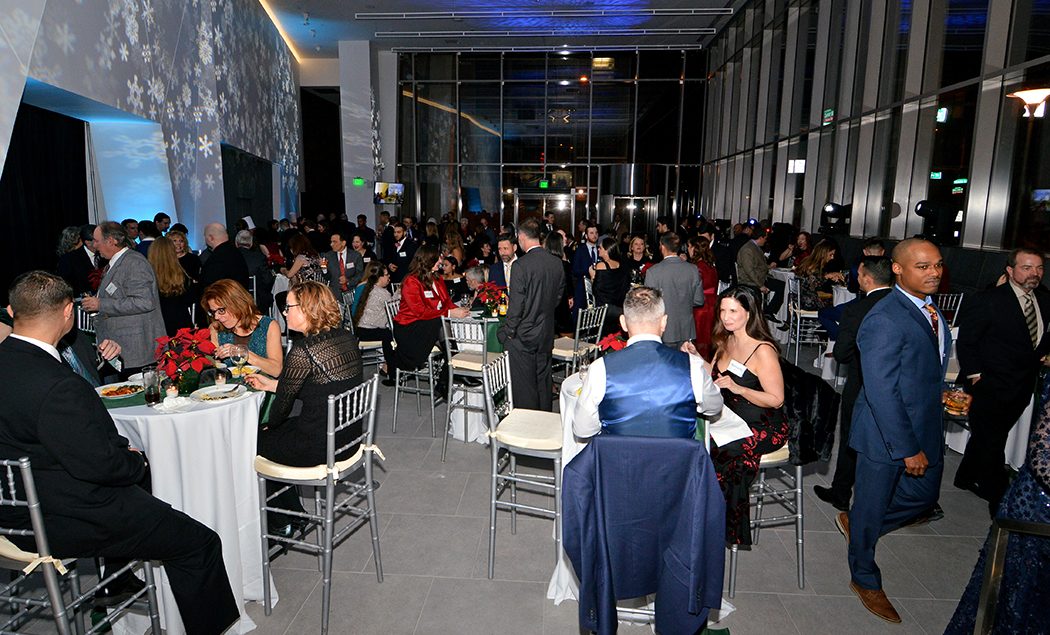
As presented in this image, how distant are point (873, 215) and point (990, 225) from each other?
7.54ft

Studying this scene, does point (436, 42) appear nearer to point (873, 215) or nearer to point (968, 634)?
point (873, 215)

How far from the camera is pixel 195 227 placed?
9914 mm

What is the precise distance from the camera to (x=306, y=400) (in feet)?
9.43

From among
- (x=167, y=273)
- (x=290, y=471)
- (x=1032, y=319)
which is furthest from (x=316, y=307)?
(x=1032, y=319)

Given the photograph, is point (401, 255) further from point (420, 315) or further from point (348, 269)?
point (420, 315)

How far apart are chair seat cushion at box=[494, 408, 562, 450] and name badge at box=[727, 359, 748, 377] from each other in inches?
36.3

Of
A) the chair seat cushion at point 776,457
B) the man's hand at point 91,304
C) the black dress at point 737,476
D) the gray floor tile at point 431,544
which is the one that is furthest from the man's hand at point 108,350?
the chair seat cushion at point 776,457

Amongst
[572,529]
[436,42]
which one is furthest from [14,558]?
[436,42]

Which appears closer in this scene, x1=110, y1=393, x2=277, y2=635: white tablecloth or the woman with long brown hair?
x1=110, y1=393, x2=277, y2=635: white tablecloth

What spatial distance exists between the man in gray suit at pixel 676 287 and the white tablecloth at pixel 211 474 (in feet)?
10.8

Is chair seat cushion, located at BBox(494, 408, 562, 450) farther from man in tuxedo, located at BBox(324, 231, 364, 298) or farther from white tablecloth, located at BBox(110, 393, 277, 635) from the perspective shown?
man in tuxedo, located at BBox(324, 231, 364, 298)

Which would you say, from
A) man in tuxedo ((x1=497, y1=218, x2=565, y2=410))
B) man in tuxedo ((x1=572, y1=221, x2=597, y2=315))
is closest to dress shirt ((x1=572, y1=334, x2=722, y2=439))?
man in tuxedo ((x1=497, y1=218, x2=565, y2=410))

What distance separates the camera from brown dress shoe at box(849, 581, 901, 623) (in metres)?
2.77

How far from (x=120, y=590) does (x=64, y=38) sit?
5.92 m
